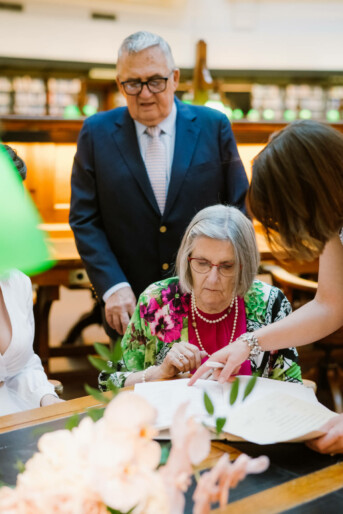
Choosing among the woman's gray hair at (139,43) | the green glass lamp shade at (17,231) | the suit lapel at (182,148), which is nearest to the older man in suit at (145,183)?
the suit lapel at (182,148)

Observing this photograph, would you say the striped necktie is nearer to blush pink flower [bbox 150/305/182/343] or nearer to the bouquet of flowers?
blush pink flower [bbox 150/305/182/343]

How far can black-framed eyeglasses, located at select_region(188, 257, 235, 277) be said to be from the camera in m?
2.04

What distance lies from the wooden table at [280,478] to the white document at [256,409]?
4 cm

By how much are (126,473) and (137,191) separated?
2.09 meters

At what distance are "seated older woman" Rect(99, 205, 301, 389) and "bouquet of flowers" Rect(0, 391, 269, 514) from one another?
4.50ft

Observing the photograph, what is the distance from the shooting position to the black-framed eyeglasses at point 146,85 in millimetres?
2482

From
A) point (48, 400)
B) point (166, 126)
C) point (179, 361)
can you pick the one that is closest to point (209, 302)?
point (179, 361)

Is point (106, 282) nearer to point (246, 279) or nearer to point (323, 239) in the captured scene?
point (246, 279)

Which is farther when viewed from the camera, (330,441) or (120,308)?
(120,308)

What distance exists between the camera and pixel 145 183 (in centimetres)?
263

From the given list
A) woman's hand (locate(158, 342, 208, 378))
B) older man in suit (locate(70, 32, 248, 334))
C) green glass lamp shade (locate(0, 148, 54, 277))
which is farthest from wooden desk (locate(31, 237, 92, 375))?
green glass lamp shade (locate(0, 148, 54, 277))

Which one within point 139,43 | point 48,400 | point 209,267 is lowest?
point 48,400

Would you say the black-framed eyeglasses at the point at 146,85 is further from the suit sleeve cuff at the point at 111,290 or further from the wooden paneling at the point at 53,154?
the wooden paneling at the point at 53,154

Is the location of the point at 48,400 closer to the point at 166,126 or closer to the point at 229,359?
the point at 229,359
